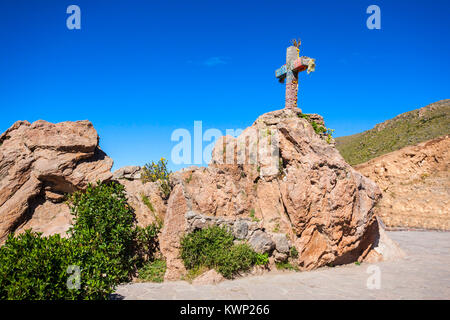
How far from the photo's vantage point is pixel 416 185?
21.6 m

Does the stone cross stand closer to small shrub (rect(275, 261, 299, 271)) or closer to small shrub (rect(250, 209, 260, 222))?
small shrub (rect(250, 209, 260, 222))

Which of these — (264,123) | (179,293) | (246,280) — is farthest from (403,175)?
(179,293)

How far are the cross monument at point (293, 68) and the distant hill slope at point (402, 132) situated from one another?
27.3 meters

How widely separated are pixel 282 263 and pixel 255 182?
2.86 metres

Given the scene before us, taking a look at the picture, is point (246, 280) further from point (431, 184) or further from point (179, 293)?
point (431, 184)

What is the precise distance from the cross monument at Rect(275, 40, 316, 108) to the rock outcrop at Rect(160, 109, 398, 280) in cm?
214

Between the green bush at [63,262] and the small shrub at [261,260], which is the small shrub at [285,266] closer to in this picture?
the small shrub at [261,260]

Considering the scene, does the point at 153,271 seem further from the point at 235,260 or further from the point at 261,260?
the point at 261,260

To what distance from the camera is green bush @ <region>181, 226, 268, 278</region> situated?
25.2 ft

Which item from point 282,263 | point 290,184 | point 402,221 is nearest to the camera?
point 282,263

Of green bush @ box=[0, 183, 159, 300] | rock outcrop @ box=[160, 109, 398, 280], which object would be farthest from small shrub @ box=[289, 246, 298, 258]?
green bush @ box=[0, 183, 159, 300]

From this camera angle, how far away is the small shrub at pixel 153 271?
25.4 feet

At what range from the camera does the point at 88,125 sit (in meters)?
10.0

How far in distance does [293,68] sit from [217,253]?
8384mm
